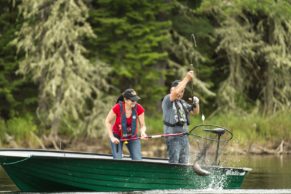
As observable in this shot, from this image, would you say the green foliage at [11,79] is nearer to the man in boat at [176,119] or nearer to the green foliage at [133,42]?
the green foliage at [133,42]

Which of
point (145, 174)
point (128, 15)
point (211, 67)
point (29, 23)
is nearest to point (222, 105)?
point (211, 67)

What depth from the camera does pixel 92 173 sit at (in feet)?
53.9

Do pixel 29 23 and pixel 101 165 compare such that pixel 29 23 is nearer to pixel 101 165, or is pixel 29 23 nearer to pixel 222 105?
pixel 222 105

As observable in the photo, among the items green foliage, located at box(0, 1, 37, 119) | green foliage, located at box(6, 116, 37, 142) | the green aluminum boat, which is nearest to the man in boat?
the green aluminum boat

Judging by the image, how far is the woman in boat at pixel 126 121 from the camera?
16.8 metres

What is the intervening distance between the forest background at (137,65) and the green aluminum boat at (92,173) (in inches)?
498

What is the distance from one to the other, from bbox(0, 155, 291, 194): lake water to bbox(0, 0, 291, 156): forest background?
2323 millimetres

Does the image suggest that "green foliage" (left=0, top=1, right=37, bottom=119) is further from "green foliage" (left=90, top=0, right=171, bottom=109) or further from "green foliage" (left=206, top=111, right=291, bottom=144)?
"green foliage" (left=206, top=111, right=291, bottom=144)

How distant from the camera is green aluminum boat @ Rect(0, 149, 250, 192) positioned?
16250mm

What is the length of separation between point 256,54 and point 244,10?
1.63 metres

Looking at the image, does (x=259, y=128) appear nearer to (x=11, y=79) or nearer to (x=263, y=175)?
(x=11, y=79)

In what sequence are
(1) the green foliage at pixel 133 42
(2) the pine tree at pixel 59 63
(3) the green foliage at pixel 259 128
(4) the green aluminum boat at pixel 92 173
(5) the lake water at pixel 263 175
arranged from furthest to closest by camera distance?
(1) the green foliage at pixel 133 42 < (2) the pine tree at pixel 59 63 < (3) the green foliage at pixel 259 128 < (5) the lake water at pixel 263 175 < (4) the green aluminum boat at pixel 92 173

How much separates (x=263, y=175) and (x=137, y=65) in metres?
12.0

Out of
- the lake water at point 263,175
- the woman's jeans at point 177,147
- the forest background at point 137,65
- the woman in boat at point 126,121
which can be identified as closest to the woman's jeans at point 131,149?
the woman in boat at point 126,121
